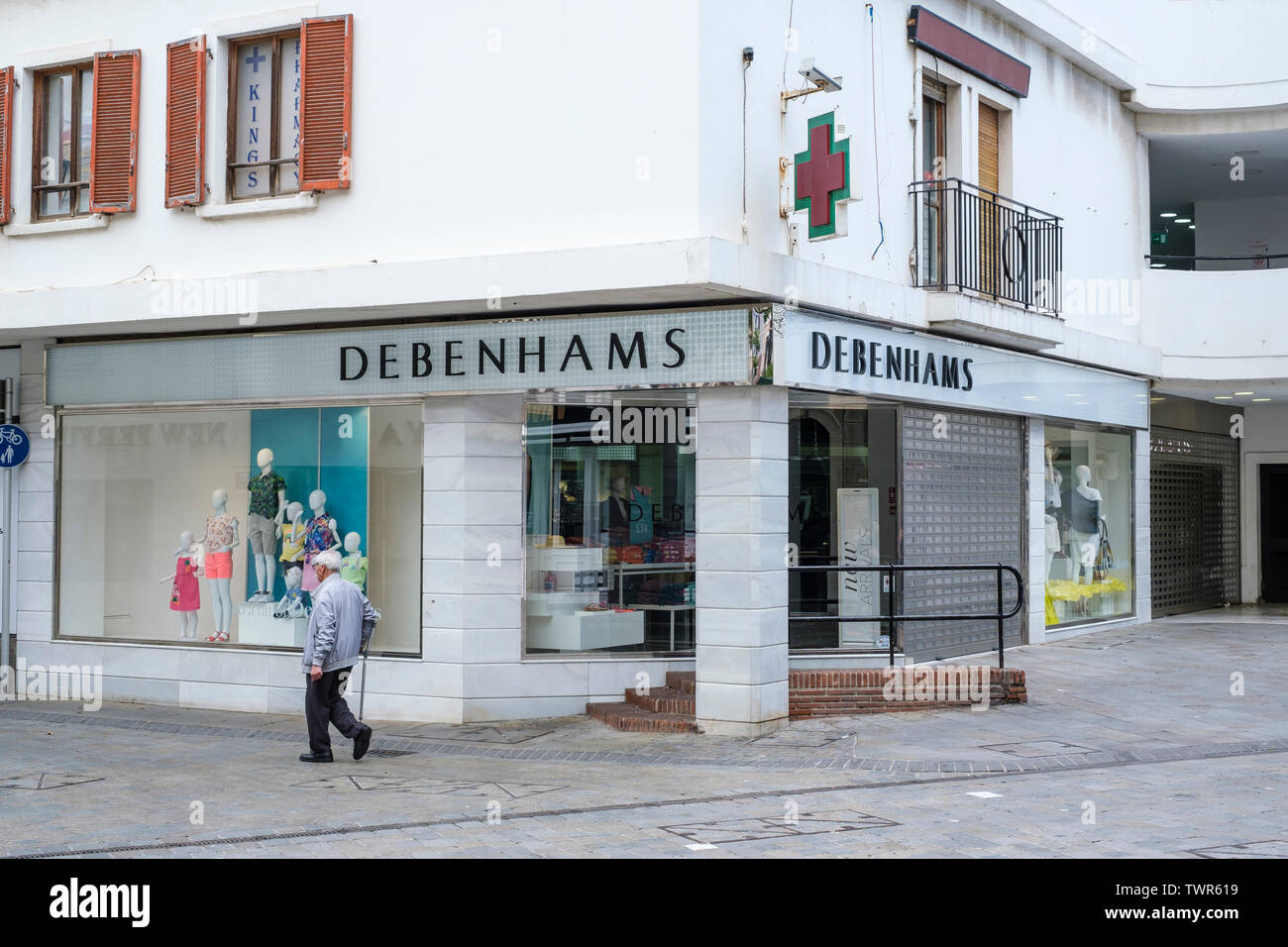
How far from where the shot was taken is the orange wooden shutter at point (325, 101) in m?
12.7

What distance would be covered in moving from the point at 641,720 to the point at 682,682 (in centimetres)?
87

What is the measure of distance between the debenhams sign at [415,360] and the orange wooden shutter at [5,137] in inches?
59.6

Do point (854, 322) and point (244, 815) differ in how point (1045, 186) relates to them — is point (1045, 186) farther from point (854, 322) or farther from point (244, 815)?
point (244, 815)

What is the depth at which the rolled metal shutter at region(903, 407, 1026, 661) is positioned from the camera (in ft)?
47.0

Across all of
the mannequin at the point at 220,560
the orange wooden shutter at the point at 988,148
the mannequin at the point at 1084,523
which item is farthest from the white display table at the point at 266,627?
the mannequin at the point at 1084,523

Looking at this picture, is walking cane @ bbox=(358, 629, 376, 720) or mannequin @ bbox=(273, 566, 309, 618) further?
mannequin @ bbox=(273, 566, 309, 618)

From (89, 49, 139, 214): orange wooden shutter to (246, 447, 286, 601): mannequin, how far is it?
2.87 meters

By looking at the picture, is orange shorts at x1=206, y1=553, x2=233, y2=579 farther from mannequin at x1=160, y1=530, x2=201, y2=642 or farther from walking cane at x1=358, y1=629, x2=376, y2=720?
walking cane at x1=358, y1=629, x2=376, y2=720

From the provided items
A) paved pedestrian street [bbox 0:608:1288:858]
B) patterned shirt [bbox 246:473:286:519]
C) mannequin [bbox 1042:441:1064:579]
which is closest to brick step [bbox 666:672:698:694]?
paved pedestrian street [bbox 0:608:1288:858]

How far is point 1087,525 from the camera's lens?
60.3ft

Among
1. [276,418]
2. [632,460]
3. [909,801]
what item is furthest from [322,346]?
[909,801]

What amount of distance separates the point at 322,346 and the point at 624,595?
11.9 ft

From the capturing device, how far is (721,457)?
462 inches

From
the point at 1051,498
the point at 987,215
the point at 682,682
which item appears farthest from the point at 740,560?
the point at 1051,498
